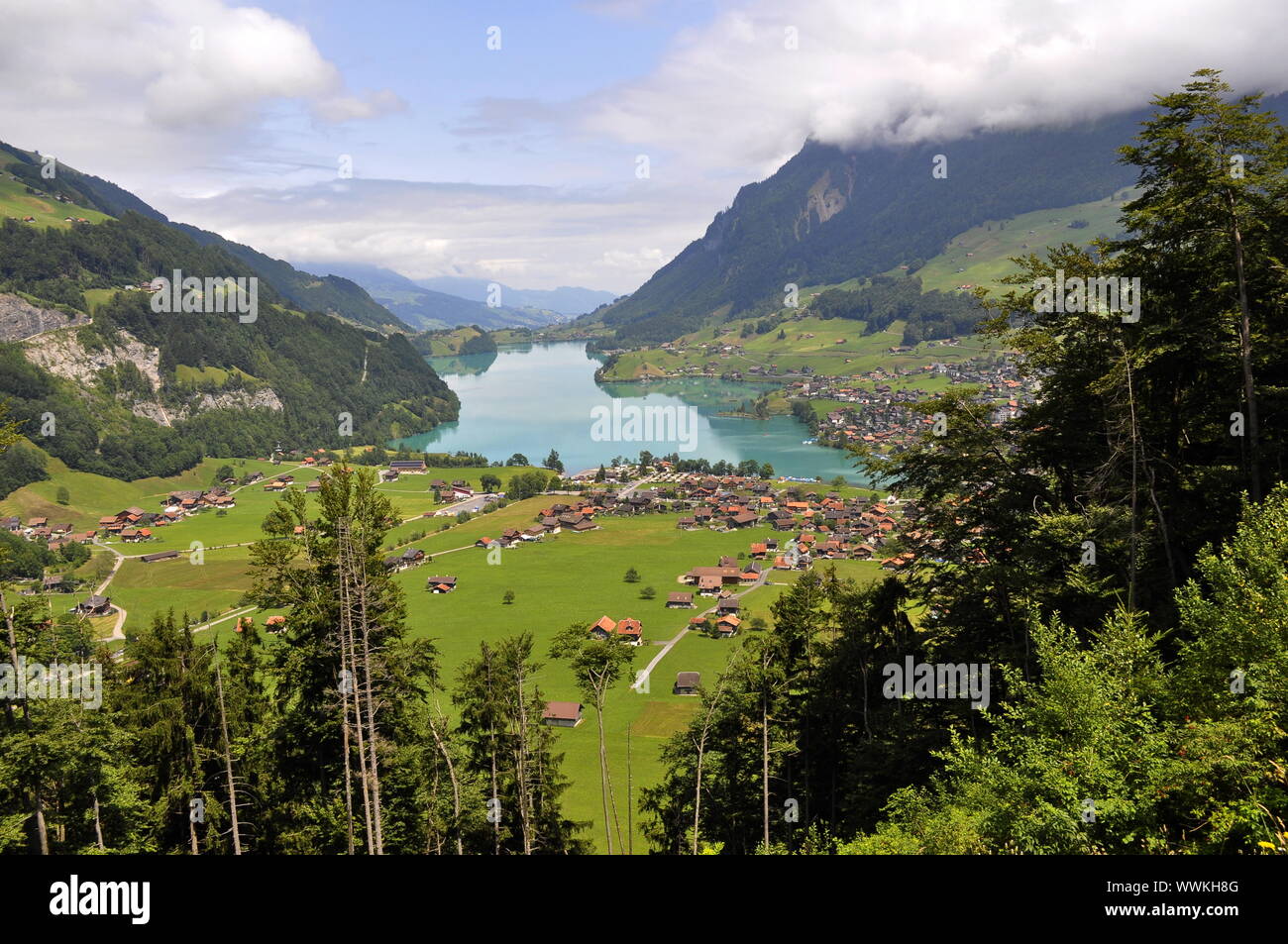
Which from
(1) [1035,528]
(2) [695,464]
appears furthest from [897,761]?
(2) [695,464]

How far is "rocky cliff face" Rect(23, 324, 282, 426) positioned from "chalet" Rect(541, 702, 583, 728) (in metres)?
177

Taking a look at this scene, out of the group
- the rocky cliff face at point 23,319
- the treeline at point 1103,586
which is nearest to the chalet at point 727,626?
the treeline at point 1103,586

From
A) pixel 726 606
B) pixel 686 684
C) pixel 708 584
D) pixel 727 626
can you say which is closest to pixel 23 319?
pixel 708 584

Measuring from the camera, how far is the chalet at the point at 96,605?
78688mm

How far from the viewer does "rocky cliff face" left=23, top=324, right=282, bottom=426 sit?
177500mm

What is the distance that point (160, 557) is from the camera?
101 m

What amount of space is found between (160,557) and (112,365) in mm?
118846

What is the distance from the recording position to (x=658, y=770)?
1624 inches

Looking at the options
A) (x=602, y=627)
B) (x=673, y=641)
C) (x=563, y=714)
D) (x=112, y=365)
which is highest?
(x=112, y=365)

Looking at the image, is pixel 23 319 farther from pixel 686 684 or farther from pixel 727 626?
pixel 686 684

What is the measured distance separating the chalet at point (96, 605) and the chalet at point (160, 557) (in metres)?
16.6

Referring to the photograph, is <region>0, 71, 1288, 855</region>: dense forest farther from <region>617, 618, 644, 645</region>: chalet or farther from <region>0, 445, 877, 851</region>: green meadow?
<region>617, 618, 644, 645</region>: chalet

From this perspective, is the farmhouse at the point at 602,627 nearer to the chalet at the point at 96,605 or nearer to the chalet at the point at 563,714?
the chalet at the point at 563,714
